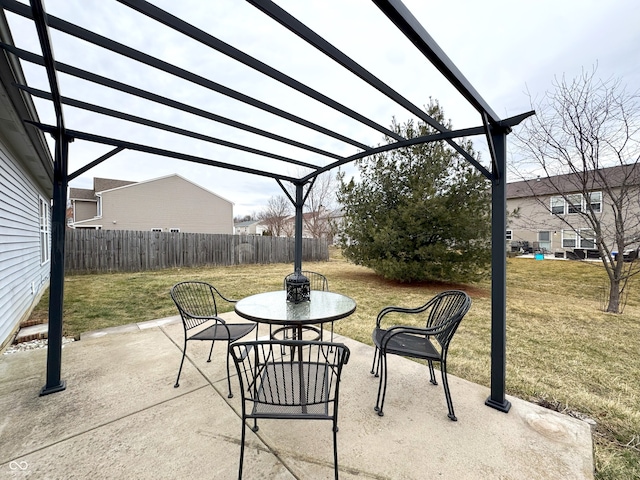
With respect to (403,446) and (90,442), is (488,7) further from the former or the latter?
(90,442)

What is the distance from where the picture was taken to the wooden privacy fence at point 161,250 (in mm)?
9188

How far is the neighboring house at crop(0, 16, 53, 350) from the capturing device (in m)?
2.26

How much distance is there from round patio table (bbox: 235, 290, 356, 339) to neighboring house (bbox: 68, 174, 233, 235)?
1591 centimetres

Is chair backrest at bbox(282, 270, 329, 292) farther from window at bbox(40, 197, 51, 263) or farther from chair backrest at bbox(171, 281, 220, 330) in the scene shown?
window at bbox(40, 197, 51, 263)

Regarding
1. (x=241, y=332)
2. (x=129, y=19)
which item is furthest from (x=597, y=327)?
(x=129, y=19)

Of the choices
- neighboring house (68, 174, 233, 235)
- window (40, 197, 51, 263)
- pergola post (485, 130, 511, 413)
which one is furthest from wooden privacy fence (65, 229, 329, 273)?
pergola post (485, 130, 511, 413)

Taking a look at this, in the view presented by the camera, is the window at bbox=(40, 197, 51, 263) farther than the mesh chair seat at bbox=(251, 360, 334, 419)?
Yes

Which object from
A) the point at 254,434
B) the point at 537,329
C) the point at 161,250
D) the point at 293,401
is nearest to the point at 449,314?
the point at 293,401

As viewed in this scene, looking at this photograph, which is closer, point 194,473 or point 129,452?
point 194,473

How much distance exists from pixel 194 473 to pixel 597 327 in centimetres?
586

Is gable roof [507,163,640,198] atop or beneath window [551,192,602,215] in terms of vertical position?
atop

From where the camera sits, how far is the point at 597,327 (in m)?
4.37

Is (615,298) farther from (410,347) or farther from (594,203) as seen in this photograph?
(410,347)

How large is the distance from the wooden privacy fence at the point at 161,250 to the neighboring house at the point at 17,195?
346 cm
